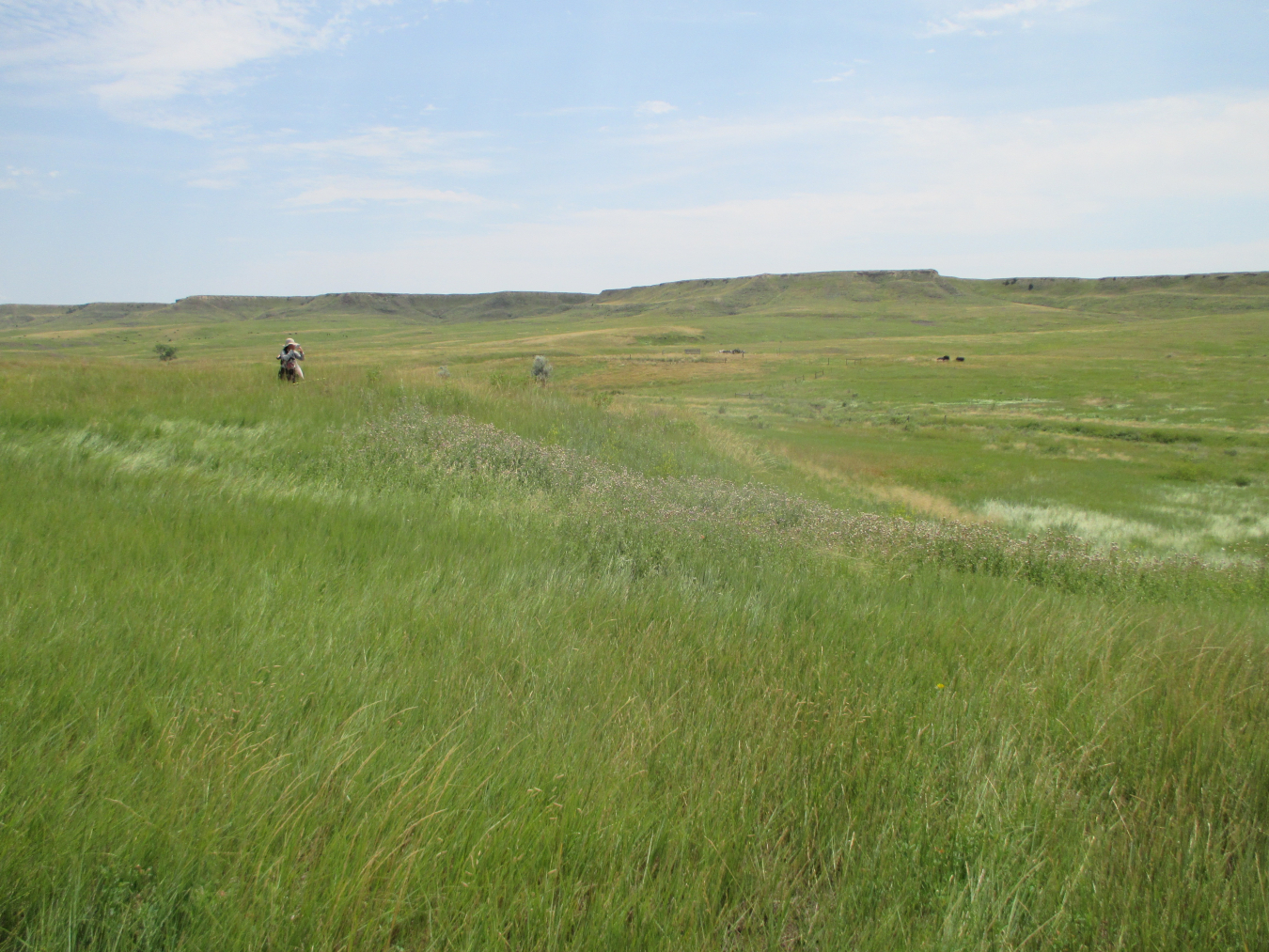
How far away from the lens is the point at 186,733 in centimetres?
245

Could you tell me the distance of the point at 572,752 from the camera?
2.60 m

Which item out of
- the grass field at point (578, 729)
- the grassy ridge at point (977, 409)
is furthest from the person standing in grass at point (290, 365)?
the grass field at point (578, 729)

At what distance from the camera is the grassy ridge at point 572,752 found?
192 centimetres

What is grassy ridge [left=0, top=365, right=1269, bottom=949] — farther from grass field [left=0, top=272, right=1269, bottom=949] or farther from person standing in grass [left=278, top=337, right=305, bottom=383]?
person standing in grass [left=278, top=337, right=305, bottom=383]

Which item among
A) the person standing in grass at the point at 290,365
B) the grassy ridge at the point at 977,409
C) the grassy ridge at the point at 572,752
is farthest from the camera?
the grassy ridge at the point at 977,409

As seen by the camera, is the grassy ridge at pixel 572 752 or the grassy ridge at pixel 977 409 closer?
the grassy ridge at pixel 572 752

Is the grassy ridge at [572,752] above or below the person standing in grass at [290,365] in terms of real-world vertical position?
below

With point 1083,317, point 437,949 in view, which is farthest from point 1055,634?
point 1083,317

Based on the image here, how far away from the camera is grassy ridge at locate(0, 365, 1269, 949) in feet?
6.29

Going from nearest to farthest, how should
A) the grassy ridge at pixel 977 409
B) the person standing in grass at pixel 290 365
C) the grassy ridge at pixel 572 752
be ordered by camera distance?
1. the grassy ridge at pixel 572 752
2. the person standing in grass at pixel 290 365
3. the grassy ridge at pixel 977 409

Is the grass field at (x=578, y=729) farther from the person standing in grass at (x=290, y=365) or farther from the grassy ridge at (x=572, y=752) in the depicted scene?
the person standing in grass at (x=290, y=365)

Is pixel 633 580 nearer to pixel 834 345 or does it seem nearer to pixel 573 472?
pixel 573 472

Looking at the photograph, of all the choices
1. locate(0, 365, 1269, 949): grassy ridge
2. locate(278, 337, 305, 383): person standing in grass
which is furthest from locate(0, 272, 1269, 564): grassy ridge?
locate(0, 365, 1269, 949): grassy ridge

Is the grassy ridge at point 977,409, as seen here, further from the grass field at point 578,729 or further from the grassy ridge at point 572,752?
the grassy ridge at point 572,752
